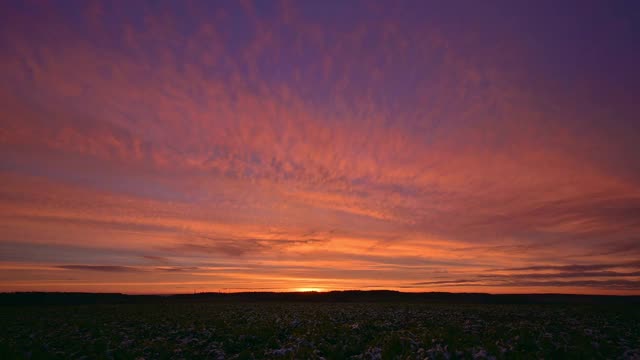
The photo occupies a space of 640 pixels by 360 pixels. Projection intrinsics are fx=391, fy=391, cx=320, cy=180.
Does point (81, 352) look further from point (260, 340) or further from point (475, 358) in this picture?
point (475, 358)

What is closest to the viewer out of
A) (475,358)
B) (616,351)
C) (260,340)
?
(475,358)

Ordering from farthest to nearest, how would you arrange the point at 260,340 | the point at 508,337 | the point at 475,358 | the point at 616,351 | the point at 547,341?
the point at 260,340
the point at 508,337
the point at 547,341
the point at 616,351
the point at 475,358

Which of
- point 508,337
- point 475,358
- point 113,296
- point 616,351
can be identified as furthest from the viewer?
point 113,296

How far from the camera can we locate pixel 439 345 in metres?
16.7

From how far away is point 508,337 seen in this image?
1947 centimetres

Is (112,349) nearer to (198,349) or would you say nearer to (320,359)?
(198,349)

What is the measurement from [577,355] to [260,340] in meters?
15.2

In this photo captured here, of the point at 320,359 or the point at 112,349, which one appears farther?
the point at 112,349

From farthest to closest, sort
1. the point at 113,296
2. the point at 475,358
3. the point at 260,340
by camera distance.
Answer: the point at 113,296
the point at 260,340
the point at 475,358

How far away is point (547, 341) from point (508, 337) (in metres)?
2.11

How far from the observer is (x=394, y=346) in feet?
58.6

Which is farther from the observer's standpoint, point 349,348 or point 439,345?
point 349,348

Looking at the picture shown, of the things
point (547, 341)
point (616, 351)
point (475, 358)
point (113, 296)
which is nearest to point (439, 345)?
point (475, 358)

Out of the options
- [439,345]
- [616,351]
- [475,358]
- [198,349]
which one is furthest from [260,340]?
[616,351]
